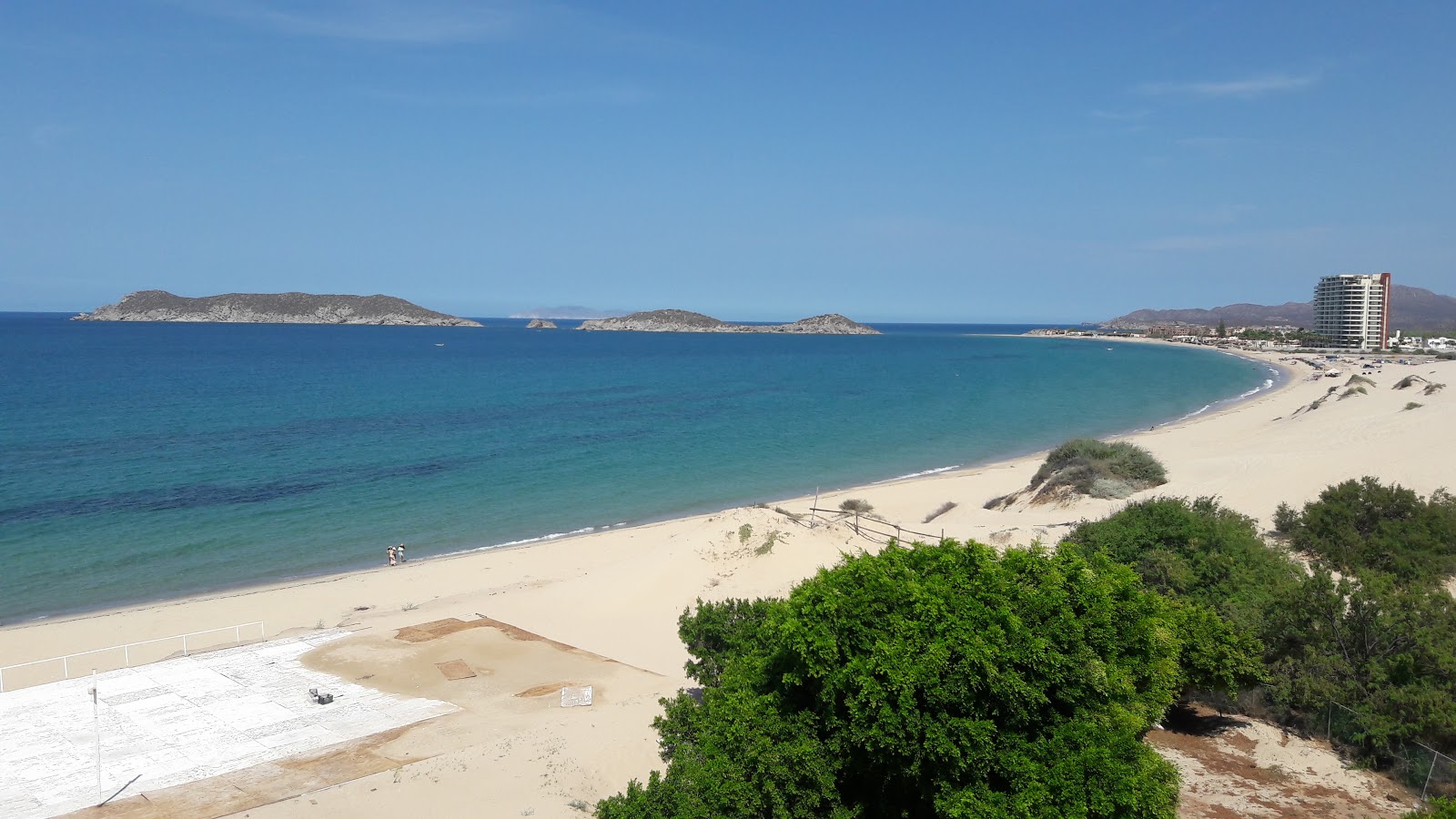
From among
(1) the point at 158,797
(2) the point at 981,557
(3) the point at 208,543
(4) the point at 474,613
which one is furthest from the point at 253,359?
(2) the point at 981,557

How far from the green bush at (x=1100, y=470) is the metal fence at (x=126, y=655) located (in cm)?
2403

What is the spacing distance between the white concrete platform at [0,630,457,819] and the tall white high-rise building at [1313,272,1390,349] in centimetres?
15556

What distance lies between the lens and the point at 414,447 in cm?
4194

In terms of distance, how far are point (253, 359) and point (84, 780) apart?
10011 cm

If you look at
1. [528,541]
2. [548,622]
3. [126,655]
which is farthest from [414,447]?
[548,622]

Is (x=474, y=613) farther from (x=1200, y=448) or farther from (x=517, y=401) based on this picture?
(x=517, y=401)

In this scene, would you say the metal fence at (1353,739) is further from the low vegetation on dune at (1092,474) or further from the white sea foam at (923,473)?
the white sea foam at (923,473)

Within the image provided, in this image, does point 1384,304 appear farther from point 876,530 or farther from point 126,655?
point 126,655

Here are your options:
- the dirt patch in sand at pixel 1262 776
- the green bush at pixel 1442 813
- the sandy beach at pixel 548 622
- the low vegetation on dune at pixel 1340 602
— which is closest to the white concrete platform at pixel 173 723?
the sandy beach at pixel 548 622

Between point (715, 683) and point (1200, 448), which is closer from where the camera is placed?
point (715, 683)

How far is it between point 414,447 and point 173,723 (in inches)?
1170

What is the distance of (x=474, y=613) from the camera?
769 inches

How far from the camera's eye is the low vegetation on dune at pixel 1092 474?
89.3 feet

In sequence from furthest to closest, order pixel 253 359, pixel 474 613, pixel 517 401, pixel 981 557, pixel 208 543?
pixel 253 359 < pixel 517 401 < pixel 208 543 < pixel 474 613 < pixel 981 557
